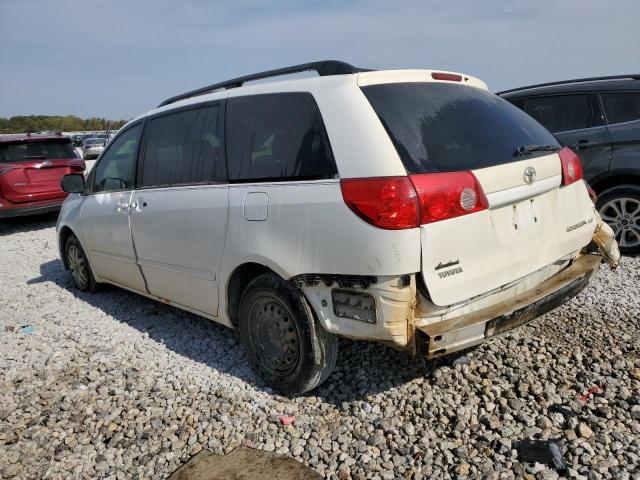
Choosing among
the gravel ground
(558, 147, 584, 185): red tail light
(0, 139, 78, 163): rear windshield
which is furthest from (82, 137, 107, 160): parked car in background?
(558, 147, 584, 185): red tail light

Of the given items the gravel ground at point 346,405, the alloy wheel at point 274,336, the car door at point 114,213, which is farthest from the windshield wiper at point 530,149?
the car door at point 114,213

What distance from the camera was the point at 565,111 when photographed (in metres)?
5.75

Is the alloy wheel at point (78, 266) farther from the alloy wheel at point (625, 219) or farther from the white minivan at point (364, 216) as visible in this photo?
the alloy wheel at point (625, 219)

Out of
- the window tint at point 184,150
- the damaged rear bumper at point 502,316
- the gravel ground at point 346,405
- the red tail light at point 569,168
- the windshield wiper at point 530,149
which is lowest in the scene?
the gravel ground at point 346,405

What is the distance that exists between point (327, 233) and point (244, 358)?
1.59m

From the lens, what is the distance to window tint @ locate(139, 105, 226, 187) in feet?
10.9

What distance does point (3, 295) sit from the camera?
5.59 meters

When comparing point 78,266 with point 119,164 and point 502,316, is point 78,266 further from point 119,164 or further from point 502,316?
point 502,316

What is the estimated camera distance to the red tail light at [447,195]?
7.62 ft

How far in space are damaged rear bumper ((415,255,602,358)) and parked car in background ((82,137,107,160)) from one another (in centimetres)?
2852

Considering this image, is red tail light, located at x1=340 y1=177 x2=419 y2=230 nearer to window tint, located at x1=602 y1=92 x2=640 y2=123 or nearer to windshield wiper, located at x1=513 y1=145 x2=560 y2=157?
windshield wiper, located at x1=513 y1=145 x2=560 y2=157

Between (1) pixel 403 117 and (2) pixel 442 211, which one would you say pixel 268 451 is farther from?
(1) pixel 403 117

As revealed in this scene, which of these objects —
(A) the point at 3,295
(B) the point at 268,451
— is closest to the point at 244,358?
(B) the point at 268,451

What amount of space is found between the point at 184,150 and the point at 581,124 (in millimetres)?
4484
